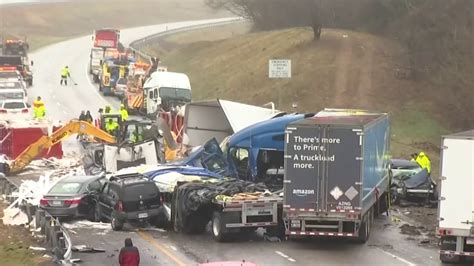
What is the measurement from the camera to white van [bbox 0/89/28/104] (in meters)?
50.3

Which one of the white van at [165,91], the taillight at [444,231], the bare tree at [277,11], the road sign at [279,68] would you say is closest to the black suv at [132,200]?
the taillight at [444,231]

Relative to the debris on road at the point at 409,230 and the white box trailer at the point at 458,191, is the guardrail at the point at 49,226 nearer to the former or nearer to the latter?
the white box trailer at the point at 458,191

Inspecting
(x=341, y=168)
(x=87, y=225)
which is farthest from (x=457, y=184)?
(x=87, y=225)

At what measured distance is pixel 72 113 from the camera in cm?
5228

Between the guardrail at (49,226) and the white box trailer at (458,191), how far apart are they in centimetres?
816

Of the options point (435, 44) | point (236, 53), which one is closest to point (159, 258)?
point (435, 44)

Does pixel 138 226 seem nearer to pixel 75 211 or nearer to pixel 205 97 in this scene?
pixel 75 211

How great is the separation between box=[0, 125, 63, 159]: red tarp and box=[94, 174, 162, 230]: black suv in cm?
1305

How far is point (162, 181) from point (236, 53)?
40.3m

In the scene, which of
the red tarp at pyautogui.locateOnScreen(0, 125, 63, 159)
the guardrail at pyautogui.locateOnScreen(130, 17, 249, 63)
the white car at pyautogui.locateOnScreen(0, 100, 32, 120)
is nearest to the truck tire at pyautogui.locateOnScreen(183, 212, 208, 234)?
the red tarp at pyautogui.locateOnScreen(0, 125, 63, 159)

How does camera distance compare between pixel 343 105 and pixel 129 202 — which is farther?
pixel 343 105

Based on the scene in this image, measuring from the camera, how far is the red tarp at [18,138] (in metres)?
35.8

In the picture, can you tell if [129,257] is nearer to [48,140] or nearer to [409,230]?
[409,230]

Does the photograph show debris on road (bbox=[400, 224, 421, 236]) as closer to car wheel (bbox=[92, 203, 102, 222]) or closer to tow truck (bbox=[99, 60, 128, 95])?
car wheel (bbox=[92, 203, 102, 222])
